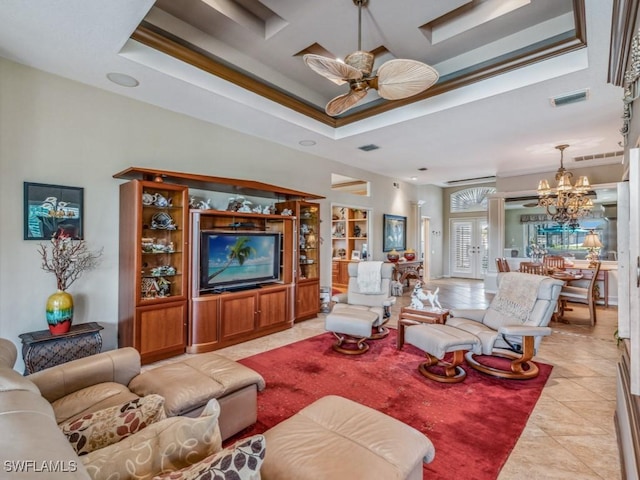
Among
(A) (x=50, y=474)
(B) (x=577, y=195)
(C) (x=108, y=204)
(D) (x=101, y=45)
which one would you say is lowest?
(A) (x=50, y=474)

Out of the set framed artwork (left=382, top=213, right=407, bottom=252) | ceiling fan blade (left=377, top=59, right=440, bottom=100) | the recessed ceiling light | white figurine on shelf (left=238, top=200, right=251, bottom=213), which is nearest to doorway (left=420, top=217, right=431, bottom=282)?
framed artwork (left=382, top=213, right=407, bottom=252)

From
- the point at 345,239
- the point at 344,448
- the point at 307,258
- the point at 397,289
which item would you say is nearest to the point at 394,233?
the point at 345,239

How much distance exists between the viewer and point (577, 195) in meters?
A: 5.95

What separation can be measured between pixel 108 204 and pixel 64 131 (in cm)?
80

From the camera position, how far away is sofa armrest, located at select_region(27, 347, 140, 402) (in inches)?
71.7

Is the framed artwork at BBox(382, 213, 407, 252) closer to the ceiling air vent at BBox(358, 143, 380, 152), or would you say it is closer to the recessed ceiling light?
the ceiling air vent at BBox(358, 143, 380, 152)

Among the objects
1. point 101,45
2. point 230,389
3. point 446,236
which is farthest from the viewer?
point 446,236

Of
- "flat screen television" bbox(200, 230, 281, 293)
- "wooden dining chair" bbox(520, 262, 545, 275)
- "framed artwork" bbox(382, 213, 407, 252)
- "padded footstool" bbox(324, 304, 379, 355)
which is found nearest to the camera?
"padded footstool" bbox(324, 304, 379, 355)

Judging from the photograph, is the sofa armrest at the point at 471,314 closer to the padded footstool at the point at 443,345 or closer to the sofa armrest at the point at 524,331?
the padded footstool at the point at 443,345

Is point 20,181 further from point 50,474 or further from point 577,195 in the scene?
point 577,195

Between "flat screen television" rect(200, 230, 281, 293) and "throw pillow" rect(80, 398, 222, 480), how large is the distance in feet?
9.71

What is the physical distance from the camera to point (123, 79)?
3.21 meters

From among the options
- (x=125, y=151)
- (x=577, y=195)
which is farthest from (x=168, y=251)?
(x=577, y=195)

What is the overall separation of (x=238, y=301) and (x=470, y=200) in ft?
29.6
